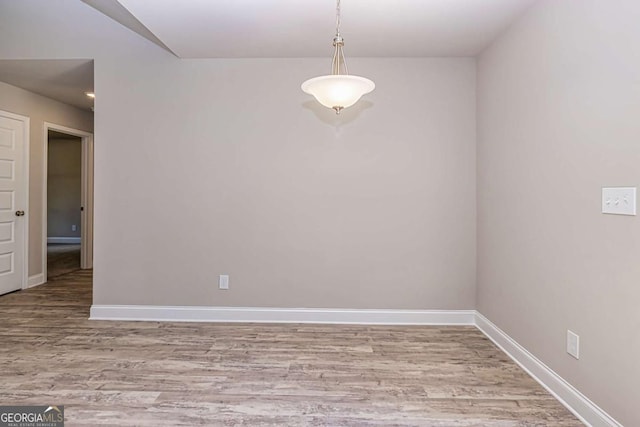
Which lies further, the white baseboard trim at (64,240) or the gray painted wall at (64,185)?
the white baseboard trim at (64,240)

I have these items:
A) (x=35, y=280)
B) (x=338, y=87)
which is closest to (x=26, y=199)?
(x=35, y=280)

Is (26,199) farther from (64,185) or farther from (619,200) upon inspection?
(619,200)

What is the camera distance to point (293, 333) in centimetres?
311

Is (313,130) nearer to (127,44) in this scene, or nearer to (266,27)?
(266,27)

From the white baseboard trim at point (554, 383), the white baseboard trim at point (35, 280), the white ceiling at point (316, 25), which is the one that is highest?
the white ceiling at point (316, 25)

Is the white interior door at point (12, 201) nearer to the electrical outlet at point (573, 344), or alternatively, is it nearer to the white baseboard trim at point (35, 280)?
the white baseboard trim at point (35, 280)

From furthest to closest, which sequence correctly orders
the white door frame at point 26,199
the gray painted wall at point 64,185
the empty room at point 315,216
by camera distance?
the gray painted wall at point 64,185 → the white door frame at point 26,199 → the empty room at point 315,216

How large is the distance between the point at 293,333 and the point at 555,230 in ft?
6.95

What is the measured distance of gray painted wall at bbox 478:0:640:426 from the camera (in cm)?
163

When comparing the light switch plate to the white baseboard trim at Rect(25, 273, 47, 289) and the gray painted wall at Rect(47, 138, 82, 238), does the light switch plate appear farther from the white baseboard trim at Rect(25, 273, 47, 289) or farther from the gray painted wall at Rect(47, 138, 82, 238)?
the gray painted wall at Rect(47, 138, 82, 238)

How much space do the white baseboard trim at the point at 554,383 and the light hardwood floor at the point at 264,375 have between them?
0.18 feet

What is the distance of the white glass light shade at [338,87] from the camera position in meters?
2.01

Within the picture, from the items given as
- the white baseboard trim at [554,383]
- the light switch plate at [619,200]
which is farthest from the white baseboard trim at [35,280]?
the light switch plate at [619,200]

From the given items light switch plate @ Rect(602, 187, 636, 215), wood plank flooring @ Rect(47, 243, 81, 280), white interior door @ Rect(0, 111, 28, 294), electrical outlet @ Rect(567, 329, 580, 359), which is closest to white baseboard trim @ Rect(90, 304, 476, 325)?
electrical outlet @ Rect(567, 329, 580, 359)
